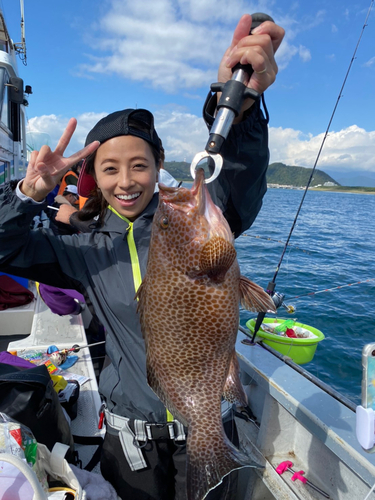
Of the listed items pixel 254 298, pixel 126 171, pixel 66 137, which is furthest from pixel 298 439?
pixel 66 137

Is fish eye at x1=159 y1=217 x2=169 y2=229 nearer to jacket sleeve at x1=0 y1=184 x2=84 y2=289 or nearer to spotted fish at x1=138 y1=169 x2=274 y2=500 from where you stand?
spotted fish at x1=138 y1=169 x2=274 y2=500

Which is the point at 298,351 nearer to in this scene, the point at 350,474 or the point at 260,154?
the point at 350,474

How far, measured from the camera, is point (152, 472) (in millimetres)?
2316

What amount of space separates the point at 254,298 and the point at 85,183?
5.62 feet

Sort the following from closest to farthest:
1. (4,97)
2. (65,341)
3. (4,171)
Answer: (65,341) < (4,97) < (4,171)

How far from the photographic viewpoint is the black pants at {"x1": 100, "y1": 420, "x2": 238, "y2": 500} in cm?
232

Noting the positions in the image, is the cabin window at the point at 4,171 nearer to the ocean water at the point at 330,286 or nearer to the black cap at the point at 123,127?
the black cap at the point at 123,127

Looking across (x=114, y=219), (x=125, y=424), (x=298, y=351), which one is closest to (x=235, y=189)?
(x=114, y=219)

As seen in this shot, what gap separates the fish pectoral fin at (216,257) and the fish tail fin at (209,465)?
0.95 m

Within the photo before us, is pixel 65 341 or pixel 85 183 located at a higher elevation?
pixel 85 183

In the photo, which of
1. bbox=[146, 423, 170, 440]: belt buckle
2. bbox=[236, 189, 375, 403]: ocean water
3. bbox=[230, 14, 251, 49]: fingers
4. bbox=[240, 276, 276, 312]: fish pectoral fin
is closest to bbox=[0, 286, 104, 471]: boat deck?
bbox=[146, 423, 170, 440]: belt buckle

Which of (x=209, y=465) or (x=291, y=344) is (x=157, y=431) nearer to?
(x=209, y=465)

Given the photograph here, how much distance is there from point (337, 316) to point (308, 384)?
32.5 feet

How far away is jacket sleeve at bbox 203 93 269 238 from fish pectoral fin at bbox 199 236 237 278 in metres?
0.56
